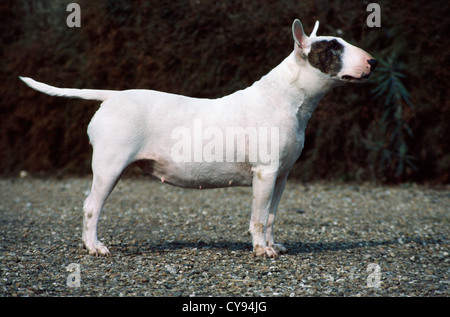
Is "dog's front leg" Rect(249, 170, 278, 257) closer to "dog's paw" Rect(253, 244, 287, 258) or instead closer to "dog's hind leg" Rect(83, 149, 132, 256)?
"dog's paw" Rect(253, 244, 287, 258)

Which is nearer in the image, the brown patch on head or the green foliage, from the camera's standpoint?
the brown patch on head

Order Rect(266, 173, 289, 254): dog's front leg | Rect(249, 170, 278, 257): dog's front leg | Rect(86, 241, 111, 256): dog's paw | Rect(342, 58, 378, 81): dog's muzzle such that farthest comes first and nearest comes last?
Rect(266, 173, 289, 254): dog's front leg
Rect(86, 241, 111, 256): dog's paw
Rect(249, 170, 278, 257): dog's front leg
Rect(342, 58, 378, 81): dog's muzzle

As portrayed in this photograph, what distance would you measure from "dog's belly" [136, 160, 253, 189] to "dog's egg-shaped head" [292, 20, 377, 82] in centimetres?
100

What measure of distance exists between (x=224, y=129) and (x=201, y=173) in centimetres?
41

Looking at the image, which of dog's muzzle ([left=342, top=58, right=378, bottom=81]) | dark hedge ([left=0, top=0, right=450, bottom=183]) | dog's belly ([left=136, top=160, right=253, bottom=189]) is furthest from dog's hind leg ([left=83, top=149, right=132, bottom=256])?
dark hedge ([left=0, top=0, right=450, bottom=183])

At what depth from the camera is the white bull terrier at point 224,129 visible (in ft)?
14.3

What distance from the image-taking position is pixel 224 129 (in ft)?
14.5

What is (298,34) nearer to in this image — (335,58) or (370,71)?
(335,58)

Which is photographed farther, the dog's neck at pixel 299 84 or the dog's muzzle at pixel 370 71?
the dog's neck at pixel 299 84

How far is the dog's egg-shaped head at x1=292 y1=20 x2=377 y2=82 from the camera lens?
432cm

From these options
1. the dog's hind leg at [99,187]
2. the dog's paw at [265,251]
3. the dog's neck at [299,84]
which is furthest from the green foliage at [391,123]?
the dog's hind leg at [99,187]

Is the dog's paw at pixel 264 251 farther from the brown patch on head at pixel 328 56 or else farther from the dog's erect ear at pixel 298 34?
the dog's erect ear at pixel 298 34

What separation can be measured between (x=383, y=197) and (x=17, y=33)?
766 centimetres

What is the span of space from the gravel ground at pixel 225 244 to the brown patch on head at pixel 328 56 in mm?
1558
